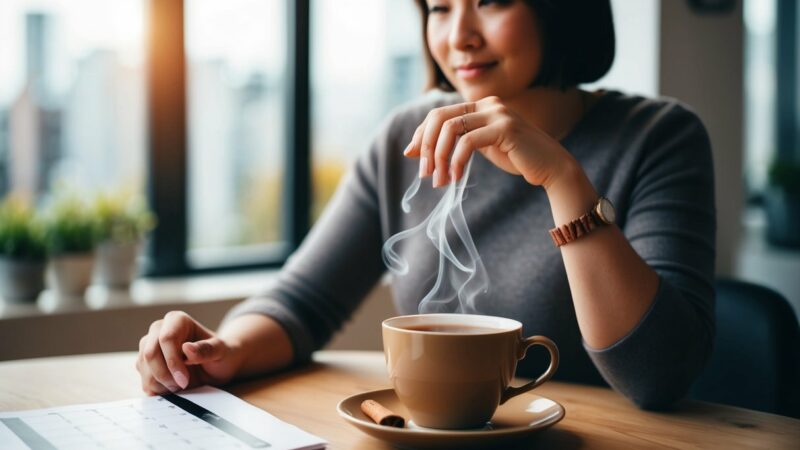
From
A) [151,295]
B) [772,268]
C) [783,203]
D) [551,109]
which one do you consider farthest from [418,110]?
[783,203]

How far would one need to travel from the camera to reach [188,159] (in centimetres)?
223

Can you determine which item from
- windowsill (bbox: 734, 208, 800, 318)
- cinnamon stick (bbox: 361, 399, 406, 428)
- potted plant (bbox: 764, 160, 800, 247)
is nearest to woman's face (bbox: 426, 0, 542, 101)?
cinnamon stick (bbox: 361, 399, 406, 428)

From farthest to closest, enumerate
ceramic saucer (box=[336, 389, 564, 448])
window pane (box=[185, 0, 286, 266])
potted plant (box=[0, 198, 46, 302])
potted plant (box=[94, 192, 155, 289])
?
1. window pane (box=[185, 0, 286, 266])
2. potted plant (box=[94, 192, 155, 289])
3. potted plant (box=[0, 198, 46, 302])
4. ceramic saucer (box=[336, 389, 564, 448])

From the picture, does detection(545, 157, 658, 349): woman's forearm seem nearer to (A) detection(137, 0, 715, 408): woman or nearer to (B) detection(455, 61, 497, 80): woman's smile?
(A) detection(137, 0, 715, 408): woman

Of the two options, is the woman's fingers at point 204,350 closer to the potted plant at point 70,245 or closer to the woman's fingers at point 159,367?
the woman's fingers at point 159,367

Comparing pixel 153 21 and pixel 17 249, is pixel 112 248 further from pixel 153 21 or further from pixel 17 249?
pixel 153 21

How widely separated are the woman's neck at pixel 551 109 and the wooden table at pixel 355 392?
0.47m

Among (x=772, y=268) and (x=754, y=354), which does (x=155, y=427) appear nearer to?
(x=754, y=354)

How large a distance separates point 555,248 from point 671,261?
8.3 inches

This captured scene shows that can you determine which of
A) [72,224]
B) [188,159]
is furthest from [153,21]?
[72,224]

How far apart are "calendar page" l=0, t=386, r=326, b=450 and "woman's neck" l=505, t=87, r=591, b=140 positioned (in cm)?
69

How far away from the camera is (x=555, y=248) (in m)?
1.25

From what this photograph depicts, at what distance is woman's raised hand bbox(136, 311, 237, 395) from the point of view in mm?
956

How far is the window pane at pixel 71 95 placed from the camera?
202 cm
